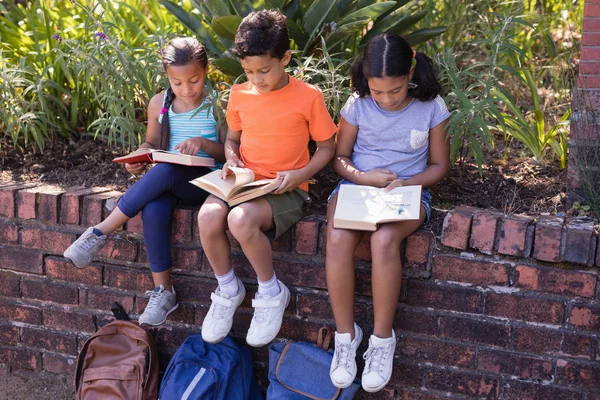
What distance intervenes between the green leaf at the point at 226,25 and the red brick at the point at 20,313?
1.45m

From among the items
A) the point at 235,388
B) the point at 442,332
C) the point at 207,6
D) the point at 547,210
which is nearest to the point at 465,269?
the point at 442,332

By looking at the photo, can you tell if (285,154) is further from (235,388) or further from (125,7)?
(125,7)

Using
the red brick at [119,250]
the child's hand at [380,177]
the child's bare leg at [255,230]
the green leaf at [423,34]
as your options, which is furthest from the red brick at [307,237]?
the green leaf at [423,34]

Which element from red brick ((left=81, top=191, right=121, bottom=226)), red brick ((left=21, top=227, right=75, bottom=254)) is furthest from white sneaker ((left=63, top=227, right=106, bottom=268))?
red brick ((left=21, top=227, right=75, bottom=254))

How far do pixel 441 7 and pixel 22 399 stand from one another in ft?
10.4

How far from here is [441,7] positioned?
455 cm

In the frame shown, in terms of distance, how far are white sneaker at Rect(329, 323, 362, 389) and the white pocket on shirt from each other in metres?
0.76

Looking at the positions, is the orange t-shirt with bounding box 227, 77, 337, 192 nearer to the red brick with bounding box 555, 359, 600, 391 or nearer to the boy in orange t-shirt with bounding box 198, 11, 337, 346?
the boy in orange t-shirt with bounding box 198, 11, 337, 346

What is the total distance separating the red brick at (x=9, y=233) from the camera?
324 cm

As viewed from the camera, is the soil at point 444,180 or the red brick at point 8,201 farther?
the red brick at point 8,201

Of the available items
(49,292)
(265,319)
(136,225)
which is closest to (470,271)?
(265,319)

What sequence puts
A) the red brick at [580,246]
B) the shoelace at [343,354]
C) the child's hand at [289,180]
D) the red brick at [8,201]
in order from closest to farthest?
1. the red brick at [580,246]
2. the shoelace at [343,354]
3. the child's hand at [289,180]
4. the red brick at [8,201]

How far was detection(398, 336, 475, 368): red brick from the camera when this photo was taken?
9.10 ft

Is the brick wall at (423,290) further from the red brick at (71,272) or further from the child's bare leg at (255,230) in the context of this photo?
the child's bare leg at (255,230)
